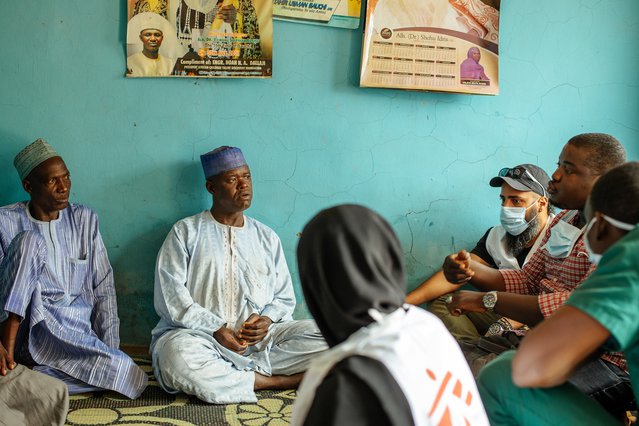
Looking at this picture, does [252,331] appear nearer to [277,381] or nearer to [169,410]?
[277,381]

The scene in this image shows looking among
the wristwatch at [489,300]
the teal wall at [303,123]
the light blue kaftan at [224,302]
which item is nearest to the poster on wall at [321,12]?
the teal wall at [303,123]

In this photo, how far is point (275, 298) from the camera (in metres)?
4.26

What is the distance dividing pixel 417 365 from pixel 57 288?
2.90 metres

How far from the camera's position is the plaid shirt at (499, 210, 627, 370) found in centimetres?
287

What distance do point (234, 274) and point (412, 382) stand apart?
9.13 ft

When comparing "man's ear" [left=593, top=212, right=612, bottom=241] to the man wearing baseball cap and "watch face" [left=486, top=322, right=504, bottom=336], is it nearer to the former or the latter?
"watch face" [left=486, top=322, right=504, bottom=336]

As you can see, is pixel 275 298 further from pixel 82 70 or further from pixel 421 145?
pixel 82 70

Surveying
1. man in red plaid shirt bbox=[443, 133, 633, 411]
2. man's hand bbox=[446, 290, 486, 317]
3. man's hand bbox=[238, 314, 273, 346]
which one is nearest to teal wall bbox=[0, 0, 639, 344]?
man's hand bbox=[238, 314, 273, 346]

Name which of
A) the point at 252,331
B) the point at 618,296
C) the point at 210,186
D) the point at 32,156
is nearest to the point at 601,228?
the point at 618,296

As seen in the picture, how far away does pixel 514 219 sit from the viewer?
13.3 ft

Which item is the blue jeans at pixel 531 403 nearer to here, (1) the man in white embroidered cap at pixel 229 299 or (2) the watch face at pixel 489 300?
(2) the watch face at pixel 489 300

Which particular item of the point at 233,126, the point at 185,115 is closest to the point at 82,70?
the point at 185,115

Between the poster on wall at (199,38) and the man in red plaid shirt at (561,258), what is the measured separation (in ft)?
5.91

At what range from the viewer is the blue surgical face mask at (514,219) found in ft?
13.2
